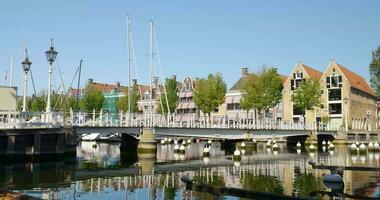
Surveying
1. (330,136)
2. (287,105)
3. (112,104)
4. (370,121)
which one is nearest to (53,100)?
(112,104)

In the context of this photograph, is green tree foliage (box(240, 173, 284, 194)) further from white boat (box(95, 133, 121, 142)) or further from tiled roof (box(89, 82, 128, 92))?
tiled roof (box(89, 82, 128, 92))

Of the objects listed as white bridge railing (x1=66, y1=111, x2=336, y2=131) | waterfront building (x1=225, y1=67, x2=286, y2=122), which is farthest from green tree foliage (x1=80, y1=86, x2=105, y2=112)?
white bridge railing (x1=66, y1=111, x2=336, y2=131)

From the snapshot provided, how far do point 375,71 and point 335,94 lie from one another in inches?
822

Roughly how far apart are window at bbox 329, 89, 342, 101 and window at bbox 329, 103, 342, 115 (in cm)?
132

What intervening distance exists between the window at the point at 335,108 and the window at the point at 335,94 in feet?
4.32

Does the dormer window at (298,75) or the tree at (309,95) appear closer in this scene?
the tree at (309,95)

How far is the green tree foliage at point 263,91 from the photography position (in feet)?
273

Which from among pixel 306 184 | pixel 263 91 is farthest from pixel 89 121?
pixel 263 91

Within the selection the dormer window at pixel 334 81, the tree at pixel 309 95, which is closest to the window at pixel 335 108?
the dormer window at pixel 334 81

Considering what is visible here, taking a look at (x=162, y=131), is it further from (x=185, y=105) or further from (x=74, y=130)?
(x=185, y=105)

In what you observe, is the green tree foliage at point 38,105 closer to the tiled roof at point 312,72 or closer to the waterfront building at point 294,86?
the waterfront building at point 294,86

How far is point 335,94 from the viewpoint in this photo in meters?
104

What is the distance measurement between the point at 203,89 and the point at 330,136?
2630 cm

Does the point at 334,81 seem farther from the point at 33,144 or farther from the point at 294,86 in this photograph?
the point at 33,144
